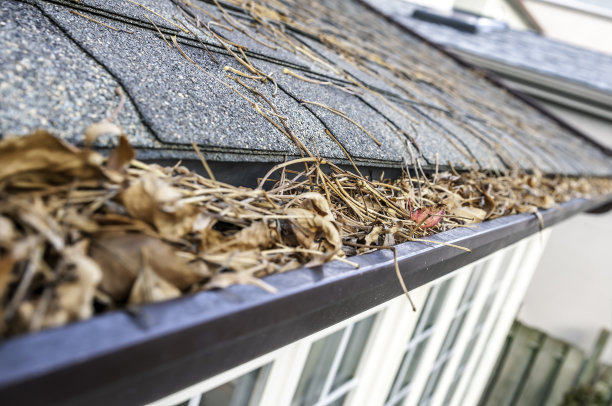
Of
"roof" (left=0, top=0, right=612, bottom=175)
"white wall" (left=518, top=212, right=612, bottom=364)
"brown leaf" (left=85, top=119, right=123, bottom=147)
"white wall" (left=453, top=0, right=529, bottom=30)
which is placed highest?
"white wall" (left=453, top=0, right=529, bottom=30)

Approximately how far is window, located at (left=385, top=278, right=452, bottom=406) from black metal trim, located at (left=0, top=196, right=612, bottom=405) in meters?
1.53

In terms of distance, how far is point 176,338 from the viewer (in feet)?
1.48

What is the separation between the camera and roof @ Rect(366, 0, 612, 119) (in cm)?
588

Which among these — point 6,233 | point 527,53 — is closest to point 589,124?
point 527,53

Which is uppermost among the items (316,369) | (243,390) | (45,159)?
(45,159)

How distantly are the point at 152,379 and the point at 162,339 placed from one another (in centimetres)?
7

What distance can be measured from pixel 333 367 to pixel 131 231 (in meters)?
1.29

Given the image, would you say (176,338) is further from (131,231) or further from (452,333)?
(452,333)

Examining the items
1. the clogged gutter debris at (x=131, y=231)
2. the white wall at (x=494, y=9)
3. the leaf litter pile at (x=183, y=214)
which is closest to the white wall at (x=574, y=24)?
the white wall at (x=494, y=9)

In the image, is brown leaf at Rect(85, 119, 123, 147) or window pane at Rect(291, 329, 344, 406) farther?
window pane at Rect(291, 329, 344, 406)

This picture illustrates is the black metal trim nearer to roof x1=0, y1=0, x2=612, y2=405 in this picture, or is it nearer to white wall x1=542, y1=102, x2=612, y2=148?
roof x1=0, y1=0, x2=612, y2=405

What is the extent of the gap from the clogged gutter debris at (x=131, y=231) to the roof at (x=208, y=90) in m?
0.07

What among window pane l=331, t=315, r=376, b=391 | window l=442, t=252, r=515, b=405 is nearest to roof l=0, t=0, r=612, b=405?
window pane l=331, t=315, r=376, b=391

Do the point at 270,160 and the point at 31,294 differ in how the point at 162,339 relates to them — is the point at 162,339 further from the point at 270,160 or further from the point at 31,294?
the point at 270,160
